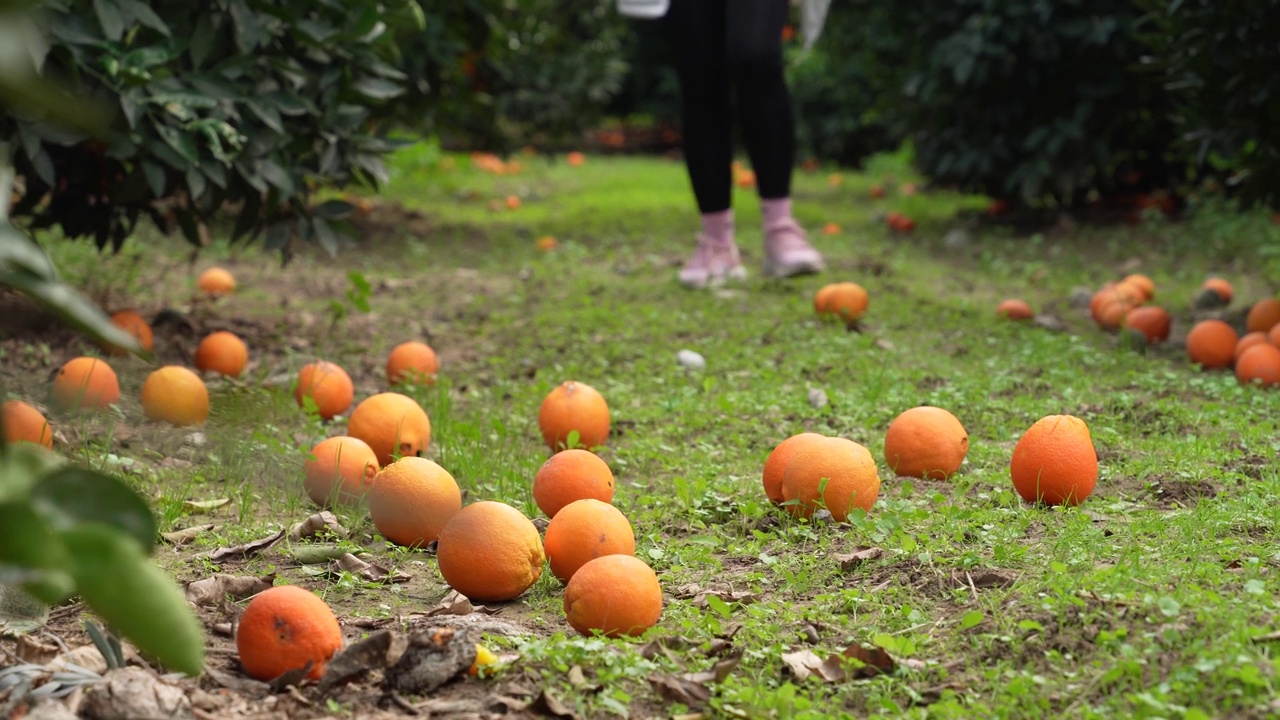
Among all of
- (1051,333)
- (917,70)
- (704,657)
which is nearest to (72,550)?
(704,657)

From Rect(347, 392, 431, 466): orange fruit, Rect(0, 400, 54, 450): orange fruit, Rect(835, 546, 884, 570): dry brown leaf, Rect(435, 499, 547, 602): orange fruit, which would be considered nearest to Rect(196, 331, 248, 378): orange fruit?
Rect(347, 392, 431, 466): orange fruit

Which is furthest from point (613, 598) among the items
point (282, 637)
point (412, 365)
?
point (412, 365)

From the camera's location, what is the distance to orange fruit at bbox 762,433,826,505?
251 cm

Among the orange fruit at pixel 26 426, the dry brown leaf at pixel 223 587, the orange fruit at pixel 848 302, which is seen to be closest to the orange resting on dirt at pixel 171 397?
the orange fruit at pixel 26 426

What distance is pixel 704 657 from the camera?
186cm

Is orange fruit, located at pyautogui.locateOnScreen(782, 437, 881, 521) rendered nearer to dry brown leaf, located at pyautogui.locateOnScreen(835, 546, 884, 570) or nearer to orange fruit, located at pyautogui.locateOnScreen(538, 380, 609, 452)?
dry brown leaf, located at pyautogui.locateOnScreen(835, 546, 884, 570)

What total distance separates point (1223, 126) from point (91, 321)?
4.53 m

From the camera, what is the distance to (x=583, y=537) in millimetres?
2162

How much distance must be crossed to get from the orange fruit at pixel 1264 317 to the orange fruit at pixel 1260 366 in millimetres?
465

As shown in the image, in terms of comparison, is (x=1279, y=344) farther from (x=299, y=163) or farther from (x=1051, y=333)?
(x=299, y=163)

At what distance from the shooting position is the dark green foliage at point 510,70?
6418 mm

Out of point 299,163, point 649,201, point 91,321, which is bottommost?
point 649,201

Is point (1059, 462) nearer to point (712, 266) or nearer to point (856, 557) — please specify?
point (856, 557)

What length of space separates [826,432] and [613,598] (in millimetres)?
1436
